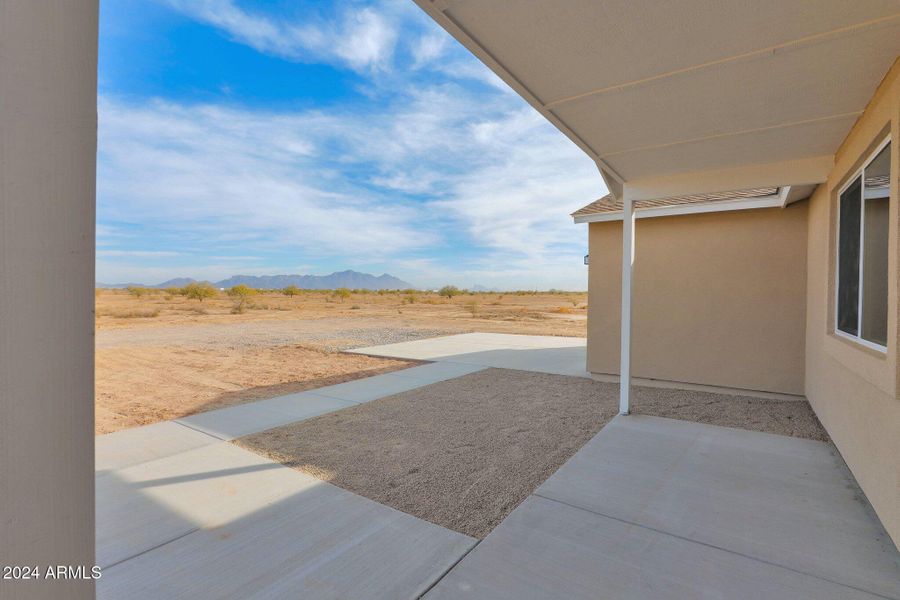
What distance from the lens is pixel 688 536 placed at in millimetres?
2842

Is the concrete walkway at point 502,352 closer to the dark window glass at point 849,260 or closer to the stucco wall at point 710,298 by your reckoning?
the stucco wall at point 710,298

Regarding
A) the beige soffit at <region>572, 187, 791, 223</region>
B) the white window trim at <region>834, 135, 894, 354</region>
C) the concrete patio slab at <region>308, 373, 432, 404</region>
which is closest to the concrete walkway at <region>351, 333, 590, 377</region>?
the concrete patio slab at <region>308, 373, 432, 404</region>

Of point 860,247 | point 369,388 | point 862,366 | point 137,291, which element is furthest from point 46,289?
point 137,291

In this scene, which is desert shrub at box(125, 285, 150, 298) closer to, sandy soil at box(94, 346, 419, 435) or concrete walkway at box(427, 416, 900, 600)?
sandy soil at box(94, 346, 419, 435)

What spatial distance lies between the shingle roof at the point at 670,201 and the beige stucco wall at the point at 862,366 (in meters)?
0.86

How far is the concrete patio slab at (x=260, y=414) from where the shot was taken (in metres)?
5.00

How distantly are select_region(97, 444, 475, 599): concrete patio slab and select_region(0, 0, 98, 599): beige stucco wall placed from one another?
5.23ft

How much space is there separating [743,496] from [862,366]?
1384 mm

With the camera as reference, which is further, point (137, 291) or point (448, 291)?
point (448, 291)

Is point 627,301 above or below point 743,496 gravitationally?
above

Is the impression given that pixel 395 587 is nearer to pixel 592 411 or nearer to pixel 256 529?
pixel 256 529

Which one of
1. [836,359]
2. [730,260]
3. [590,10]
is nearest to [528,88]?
[590,10]

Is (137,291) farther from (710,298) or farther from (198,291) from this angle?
(710,298)

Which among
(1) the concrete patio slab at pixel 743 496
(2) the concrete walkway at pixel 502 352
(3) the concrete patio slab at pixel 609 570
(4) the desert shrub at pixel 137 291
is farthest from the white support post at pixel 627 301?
(4) the desert shrub at pixel 137 291
